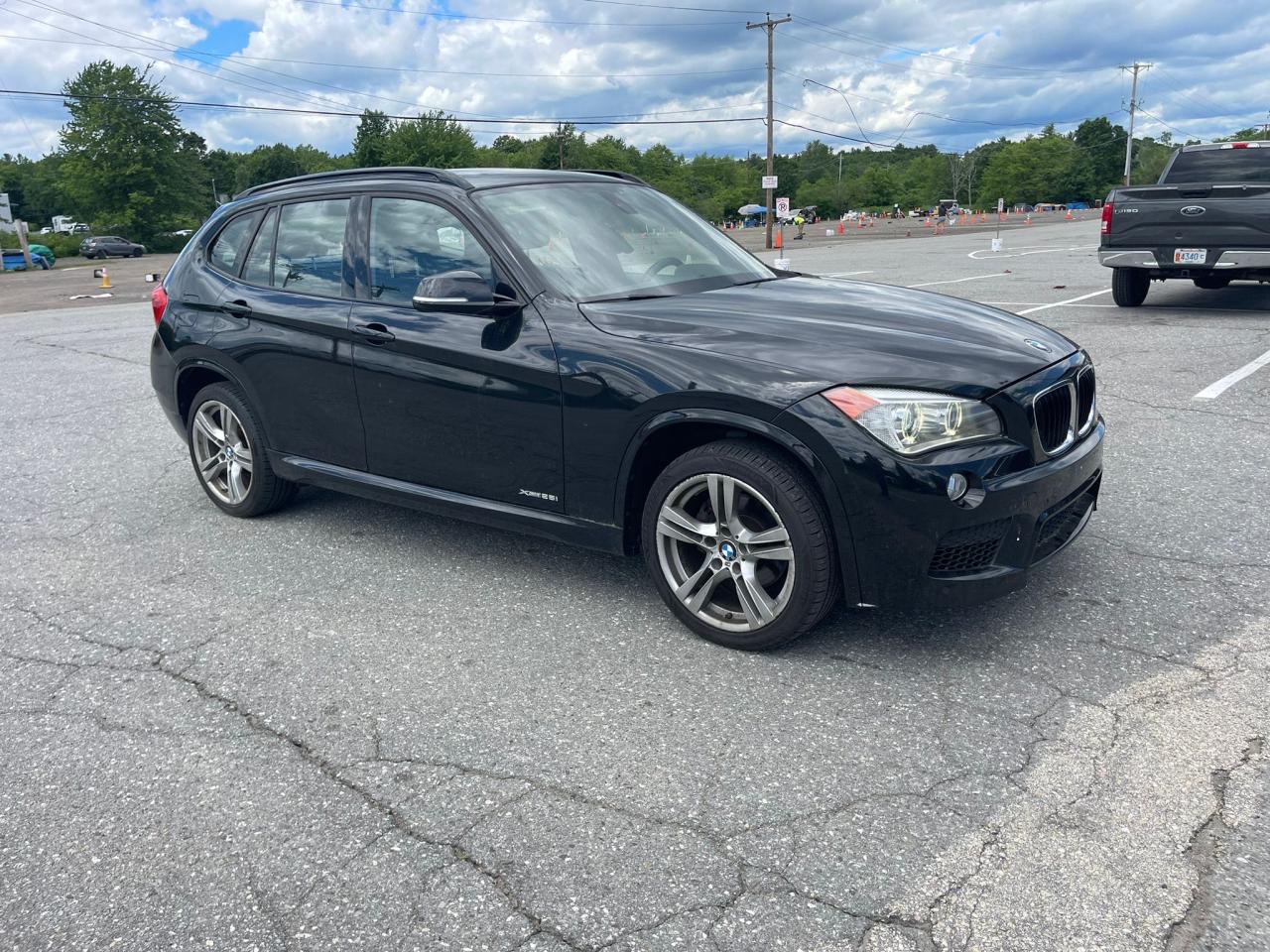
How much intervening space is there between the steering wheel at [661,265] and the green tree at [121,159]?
84.9 m

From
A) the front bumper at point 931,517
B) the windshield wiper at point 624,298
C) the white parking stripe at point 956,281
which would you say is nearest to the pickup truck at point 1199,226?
the white parking stripe at point 956,281

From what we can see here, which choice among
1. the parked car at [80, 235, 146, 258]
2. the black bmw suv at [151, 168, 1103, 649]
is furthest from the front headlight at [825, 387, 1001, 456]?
the parked car at [80, 235, 146, 258]

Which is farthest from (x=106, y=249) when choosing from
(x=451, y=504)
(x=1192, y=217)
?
(x=451, y=504)

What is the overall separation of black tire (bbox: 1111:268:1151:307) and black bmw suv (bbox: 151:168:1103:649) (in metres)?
9.09

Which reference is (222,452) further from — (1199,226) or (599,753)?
(1199,226)

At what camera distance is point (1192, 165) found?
1280 cm

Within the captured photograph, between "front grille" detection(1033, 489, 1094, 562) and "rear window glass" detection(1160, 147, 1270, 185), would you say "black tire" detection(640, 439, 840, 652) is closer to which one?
"front grille" detection(1033, 489, 1094, 562)

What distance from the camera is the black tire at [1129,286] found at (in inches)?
488

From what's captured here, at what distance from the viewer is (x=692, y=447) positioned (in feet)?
12.4

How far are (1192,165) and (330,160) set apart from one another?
475ft

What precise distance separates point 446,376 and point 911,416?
6.22 ft

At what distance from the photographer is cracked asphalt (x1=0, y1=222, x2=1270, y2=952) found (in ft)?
7.94

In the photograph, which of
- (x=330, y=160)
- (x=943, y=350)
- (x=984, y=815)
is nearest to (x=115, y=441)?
(x=943, y=350)

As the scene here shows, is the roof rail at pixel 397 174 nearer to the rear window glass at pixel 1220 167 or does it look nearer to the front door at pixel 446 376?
the front door at pixel 446 376
